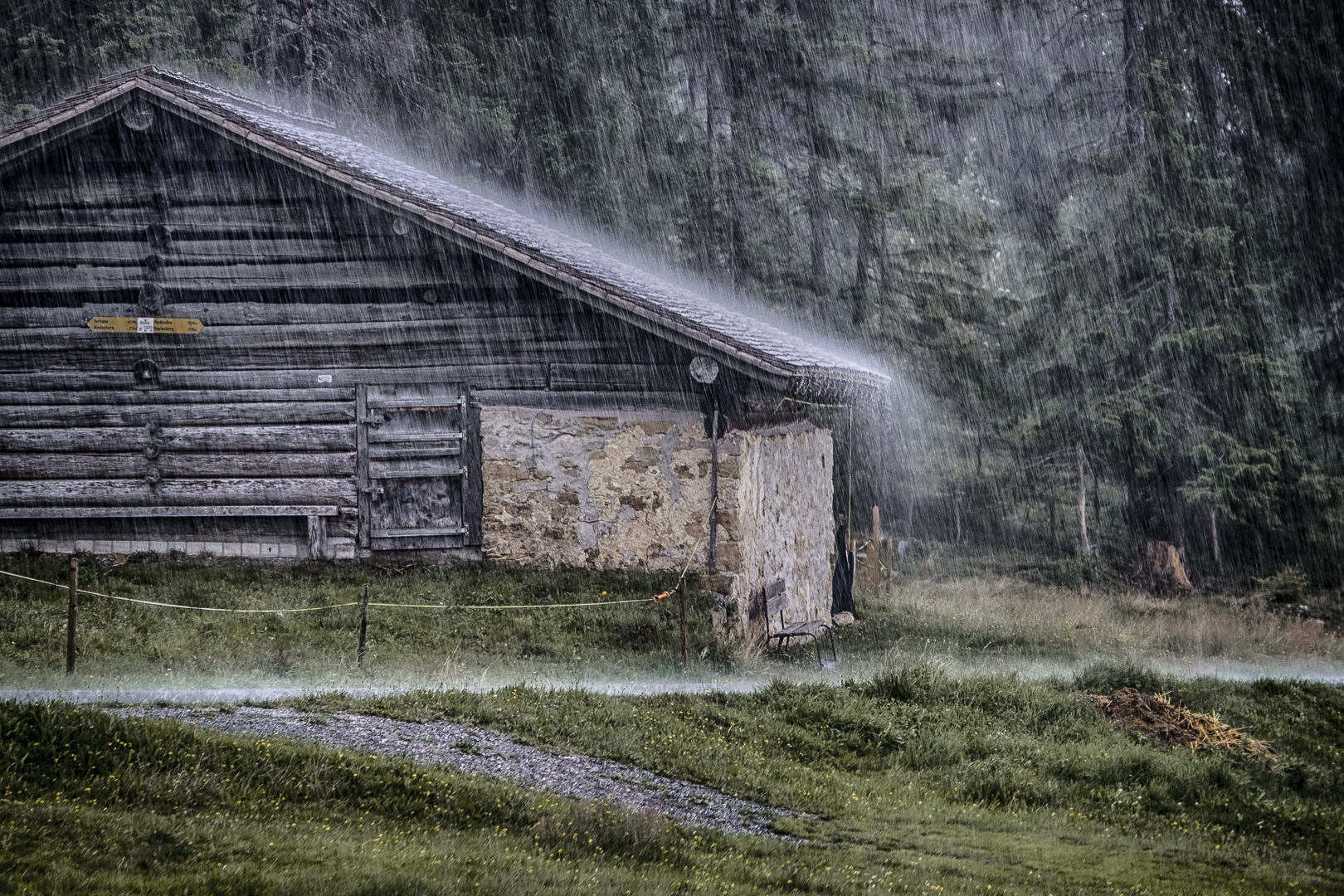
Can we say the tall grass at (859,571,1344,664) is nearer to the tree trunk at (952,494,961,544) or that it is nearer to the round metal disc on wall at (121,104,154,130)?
the tree trunk at (952,494,961,544)

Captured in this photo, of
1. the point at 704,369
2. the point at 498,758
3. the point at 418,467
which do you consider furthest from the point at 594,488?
the point at 498,758

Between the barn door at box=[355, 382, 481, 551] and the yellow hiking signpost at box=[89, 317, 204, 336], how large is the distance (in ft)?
7.45

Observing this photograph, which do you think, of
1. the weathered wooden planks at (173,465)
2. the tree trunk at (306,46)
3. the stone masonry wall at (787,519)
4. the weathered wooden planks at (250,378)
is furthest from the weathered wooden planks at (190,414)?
the tree trunk at (306,46)

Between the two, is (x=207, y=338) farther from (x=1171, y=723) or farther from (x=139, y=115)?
(x=1171, y=723)

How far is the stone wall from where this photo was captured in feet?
45.9

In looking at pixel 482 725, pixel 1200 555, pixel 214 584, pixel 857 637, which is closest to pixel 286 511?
pixel 214 584

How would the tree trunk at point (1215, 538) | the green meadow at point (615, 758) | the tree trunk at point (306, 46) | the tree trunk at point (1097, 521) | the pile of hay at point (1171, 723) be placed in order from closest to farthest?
the green meadow at point (615, 758), the pile of hay at point (1171, 723), the tree trunk at point (1215, 538), the tree trunk at point (306, 46), the tree trunk at point (1097, 521)

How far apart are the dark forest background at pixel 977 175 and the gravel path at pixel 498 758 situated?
14.4 m

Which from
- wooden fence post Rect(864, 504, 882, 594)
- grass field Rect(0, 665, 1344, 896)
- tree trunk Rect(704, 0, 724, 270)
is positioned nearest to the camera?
grass field Rect(0, 665, 1344, 896)

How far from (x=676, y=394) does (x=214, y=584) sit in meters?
5.74

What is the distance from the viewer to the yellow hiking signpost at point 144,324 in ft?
48.8

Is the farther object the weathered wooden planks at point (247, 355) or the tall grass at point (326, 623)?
the weathered wooden planks at point (247, 355)

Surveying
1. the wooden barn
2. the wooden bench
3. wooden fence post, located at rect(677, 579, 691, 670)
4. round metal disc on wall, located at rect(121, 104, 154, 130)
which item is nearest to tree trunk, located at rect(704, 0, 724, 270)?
the wooden barn

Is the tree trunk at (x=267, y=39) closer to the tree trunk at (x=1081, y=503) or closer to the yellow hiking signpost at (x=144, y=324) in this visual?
the yellow hiking signpost at (x=144, y=324)
